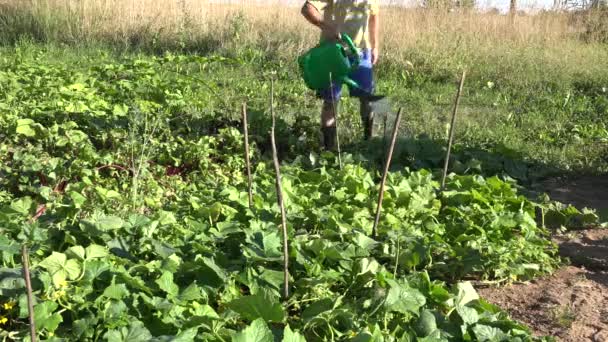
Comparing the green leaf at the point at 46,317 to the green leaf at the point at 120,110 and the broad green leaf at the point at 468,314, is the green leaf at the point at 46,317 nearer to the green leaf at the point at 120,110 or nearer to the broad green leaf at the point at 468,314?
the broad green leaf at the point at 468,314

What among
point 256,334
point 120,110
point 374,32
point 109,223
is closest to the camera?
point 256,334

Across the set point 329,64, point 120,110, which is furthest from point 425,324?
point 120,110

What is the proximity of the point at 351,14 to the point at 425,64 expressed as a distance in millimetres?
4408

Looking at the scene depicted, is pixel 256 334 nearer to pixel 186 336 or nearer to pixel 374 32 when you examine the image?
pixel 186 336

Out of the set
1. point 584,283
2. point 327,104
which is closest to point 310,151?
point 327,104

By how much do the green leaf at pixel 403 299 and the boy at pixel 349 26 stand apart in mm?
2740

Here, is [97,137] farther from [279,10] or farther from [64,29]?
[279,10]

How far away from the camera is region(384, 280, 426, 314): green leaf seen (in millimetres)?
2689

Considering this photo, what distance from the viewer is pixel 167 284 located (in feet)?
8.84

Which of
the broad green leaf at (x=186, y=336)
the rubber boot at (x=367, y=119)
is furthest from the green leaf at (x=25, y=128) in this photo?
the broad green leaf at (x=186, y=336)

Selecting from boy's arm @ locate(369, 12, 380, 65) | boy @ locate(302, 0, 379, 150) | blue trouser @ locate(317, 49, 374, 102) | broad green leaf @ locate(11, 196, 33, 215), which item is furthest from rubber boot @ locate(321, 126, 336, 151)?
broad green leaf @ locate(11, 196, 33, 215)

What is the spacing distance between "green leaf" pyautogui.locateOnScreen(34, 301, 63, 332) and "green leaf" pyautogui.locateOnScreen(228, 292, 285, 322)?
0.59 m

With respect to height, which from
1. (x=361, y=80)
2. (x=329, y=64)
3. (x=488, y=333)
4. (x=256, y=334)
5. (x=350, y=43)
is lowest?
(x=488, y=333)

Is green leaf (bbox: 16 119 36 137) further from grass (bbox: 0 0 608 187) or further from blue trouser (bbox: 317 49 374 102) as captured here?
blue trouser (bbox: 317 49 374 102)
